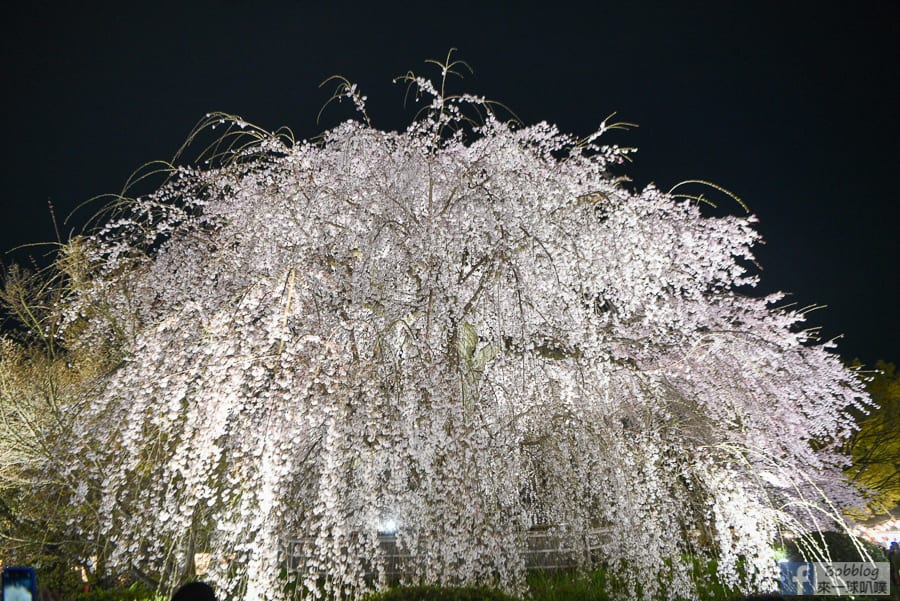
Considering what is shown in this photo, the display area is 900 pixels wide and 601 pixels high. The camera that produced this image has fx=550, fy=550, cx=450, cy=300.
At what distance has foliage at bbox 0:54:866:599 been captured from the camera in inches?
163

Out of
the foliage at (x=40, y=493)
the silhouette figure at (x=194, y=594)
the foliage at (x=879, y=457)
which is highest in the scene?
the foliage at (x=879, y=457)

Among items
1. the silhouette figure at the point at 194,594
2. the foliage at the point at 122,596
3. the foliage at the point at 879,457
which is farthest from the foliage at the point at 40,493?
the foliage at the point at 879,457

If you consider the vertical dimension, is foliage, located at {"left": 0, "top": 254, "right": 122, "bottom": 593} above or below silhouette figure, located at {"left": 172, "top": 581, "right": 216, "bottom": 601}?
above

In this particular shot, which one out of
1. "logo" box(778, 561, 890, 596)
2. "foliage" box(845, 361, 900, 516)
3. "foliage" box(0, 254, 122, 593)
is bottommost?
"logo" box(778, 561, 890, 596)

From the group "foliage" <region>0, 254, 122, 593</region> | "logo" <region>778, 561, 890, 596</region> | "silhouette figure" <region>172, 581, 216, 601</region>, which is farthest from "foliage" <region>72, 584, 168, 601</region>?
"logo" <region>778, 561, 890, 596</region>

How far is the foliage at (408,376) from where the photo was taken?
414 cm

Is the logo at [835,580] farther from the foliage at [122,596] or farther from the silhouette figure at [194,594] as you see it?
the foliage at [122,596]

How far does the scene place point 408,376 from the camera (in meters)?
4.43

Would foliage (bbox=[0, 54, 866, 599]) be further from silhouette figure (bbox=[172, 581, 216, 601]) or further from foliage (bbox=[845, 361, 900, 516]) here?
foliage (bbox=[845, 361, 900, 516])

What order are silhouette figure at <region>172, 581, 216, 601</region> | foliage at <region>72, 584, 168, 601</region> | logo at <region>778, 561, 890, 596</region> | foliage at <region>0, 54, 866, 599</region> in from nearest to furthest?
silhouette figure at <region>172, 581, 216, 601</region> < foliage at <region>0, 54, 866, 599</region> < logo at <region>778, 561, 890, 596</region> < foliage at <region>72, 584, 168, 601</region>

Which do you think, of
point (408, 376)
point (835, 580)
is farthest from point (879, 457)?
point (408, 376)

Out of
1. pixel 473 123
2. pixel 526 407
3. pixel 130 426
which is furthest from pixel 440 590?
pixel 473 123

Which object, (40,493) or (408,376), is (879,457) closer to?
(408,376)

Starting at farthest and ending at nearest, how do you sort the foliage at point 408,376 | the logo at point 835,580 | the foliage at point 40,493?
the foliage at point 40,493 → the logo at point 835,580 → the foliage at point 408,376
